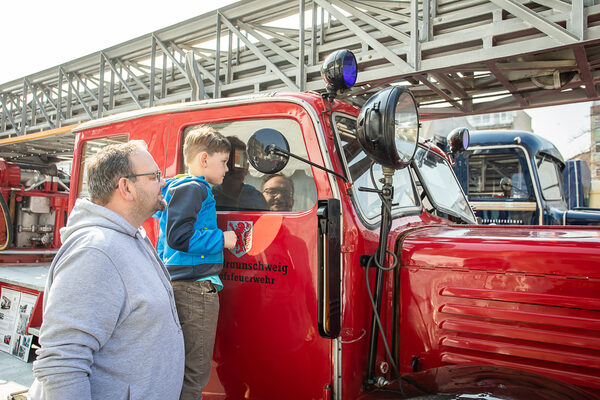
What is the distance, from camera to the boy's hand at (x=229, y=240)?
2049 millimetres

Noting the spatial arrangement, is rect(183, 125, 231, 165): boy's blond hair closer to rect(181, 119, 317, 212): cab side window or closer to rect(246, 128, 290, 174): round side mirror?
rect(181, 119, 317, 212): cab side window

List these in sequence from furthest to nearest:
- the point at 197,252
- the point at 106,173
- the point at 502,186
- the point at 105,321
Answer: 1. the point at 502,186
2. the point at 197,252
3. the point at 106,173
4. the point at 105,321

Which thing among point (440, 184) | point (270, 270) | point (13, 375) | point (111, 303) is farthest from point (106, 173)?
point (13, 375)

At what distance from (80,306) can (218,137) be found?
112 centimetres

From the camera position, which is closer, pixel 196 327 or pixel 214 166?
pixel 196 327

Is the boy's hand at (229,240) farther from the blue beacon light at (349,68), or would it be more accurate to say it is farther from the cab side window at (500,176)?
the cab side window at (500,176)

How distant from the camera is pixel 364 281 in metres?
2.10

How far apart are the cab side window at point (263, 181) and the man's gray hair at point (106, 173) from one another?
0.75m

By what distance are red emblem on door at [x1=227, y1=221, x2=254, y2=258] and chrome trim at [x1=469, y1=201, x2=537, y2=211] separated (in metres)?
5.35

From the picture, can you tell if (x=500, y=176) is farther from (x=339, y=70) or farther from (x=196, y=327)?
(x=196, y=327)

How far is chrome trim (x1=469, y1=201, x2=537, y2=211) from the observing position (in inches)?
252

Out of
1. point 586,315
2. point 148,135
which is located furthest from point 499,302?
point 148,135

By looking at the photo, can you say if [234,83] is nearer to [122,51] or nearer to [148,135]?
[122,51]

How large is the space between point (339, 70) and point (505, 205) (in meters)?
5.36
